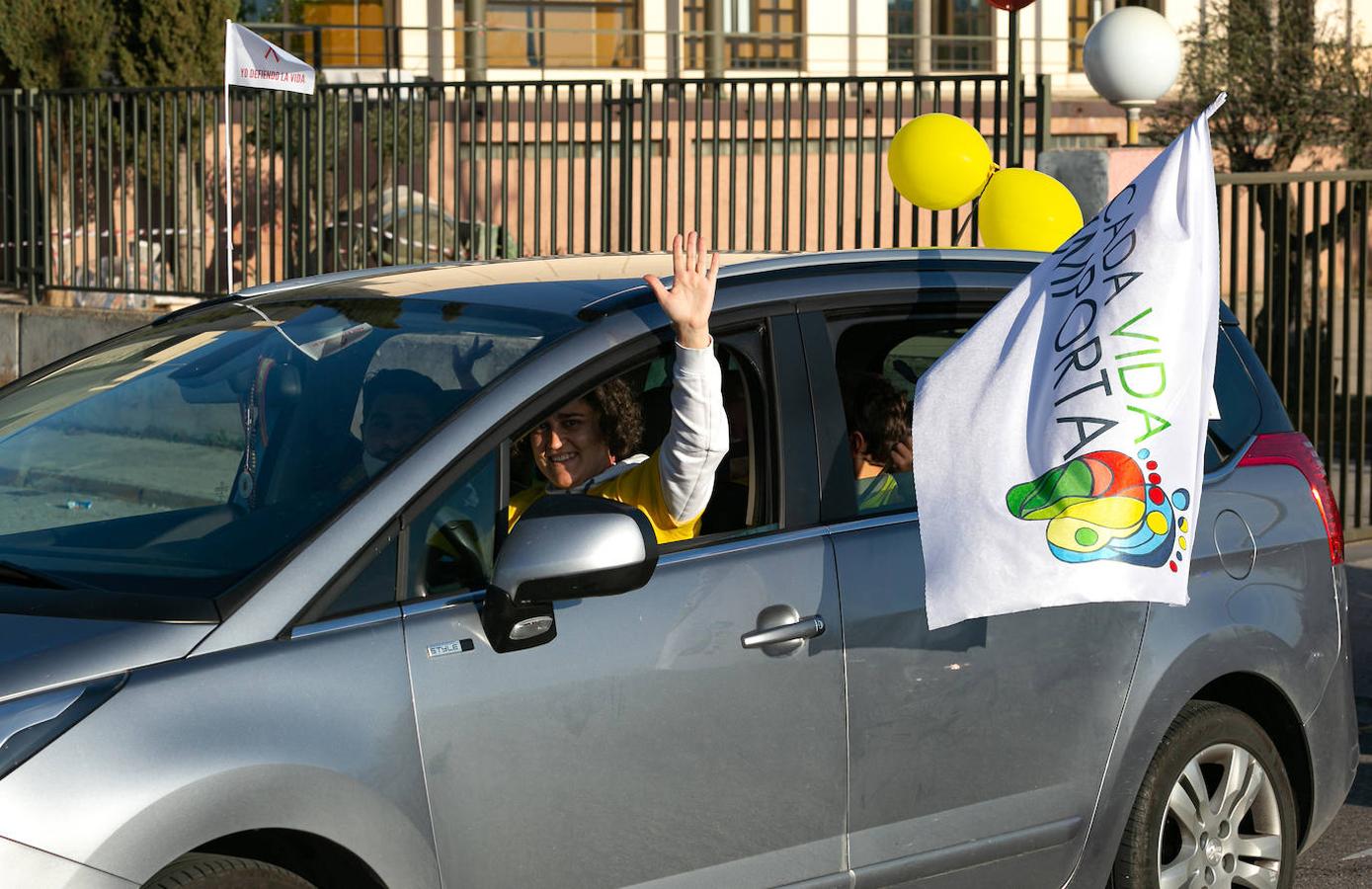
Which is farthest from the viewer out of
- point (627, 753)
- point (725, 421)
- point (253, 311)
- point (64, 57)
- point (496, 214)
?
point (496, 214)

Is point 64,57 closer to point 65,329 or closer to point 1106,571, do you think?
point 65,329

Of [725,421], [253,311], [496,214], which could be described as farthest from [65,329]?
[725,421]

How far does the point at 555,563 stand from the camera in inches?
125

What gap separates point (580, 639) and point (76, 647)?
0.88 m

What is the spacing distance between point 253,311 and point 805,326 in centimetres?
127

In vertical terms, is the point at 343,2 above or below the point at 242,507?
above

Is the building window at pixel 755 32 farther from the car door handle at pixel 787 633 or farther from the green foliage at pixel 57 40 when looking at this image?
the car door handle at pixel 787 633

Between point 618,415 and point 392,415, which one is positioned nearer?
point 392,415

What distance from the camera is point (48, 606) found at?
10.2 feet

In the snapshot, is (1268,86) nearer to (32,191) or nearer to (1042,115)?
(1042,115)

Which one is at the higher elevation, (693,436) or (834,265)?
(834,265)

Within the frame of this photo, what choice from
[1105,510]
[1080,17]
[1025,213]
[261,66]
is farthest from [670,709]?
[1080,17]

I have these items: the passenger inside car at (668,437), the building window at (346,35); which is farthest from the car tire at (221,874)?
the building window at (346,35)

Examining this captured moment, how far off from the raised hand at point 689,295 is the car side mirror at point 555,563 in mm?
470
